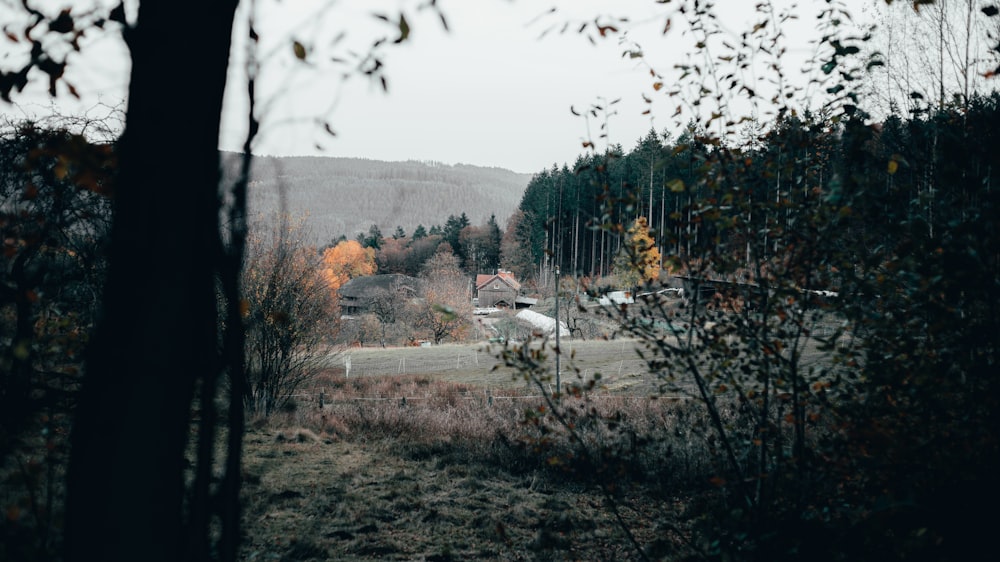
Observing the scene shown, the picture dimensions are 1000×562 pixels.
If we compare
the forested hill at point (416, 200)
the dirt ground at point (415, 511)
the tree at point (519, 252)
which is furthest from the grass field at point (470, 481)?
the tree at point (519, 252)

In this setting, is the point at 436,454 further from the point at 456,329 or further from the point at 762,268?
the point at 456,329

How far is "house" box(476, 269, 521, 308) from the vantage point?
6538 centimetres

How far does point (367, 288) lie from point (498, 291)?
14.8 meters

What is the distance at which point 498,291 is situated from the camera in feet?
218

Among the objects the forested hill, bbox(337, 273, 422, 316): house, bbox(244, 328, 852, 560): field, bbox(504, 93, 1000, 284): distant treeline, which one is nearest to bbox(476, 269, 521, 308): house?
bbox(337, 273, 422, 316): house

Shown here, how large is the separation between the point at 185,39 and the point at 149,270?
2.23 ft

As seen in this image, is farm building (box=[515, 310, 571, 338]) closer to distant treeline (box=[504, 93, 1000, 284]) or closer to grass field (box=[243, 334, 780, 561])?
grass field (box=[243, 334, 780, 561])

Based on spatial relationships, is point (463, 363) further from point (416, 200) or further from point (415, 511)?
point (415, 511)

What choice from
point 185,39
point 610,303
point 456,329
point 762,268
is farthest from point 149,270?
point 456,329

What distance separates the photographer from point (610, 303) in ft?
12.2

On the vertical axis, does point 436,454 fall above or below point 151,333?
below

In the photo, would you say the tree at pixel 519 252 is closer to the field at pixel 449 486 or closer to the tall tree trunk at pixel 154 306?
the field at pixel 449 486

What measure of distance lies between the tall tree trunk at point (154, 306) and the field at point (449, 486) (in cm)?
178

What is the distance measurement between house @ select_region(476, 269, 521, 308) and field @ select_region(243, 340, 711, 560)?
47568 millimetres
